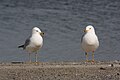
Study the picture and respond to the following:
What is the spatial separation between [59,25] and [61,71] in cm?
1035

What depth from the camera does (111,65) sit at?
13.6m

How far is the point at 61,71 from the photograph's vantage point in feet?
42.5

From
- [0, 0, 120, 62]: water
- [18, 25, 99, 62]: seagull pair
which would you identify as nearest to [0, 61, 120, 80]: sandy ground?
[18, 25, 99, 62]: seagull pair

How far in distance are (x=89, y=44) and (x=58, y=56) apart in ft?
8.83

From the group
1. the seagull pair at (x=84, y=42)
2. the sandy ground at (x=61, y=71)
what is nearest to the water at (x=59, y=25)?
Answer: the seagull pair at (x=84, y=42)

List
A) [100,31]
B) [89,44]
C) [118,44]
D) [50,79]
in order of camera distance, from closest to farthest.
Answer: [50,79]
[89,44]
[118,44]
[100,31]

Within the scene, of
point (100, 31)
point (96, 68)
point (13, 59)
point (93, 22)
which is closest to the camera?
point (96, 68)

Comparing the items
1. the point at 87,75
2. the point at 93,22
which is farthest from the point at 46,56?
the point at 93,22

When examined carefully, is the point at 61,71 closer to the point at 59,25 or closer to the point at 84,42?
the point at 84,42

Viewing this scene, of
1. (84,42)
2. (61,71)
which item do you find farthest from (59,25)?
(61,71)

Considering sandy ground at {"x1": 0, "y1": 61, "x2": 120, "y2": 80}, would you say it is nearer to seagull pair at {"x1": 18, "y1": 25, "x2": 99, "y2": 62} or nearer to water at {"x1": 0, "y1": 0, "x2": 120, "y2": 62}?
seagull pair at {"x1": 18, "y1": 25, "x2": 99, "y2": 62}

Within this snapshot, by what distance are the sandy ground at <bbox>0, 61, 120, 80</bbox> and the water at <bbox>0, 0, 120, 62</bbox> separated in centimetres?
250

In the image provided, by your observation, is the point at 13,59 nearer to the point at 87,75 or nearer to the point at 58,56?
the point at 58,56

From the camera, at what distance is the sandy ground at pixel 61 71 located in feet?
40.2
